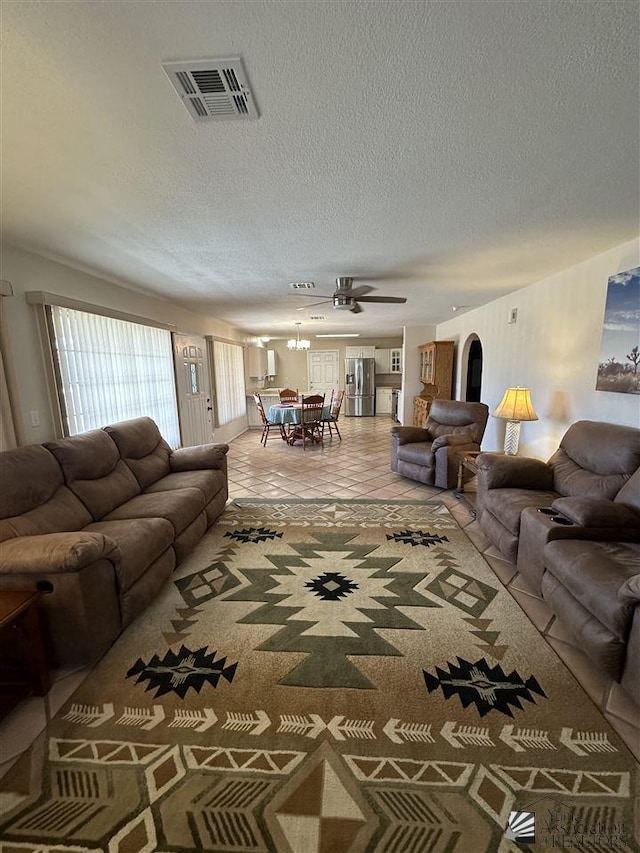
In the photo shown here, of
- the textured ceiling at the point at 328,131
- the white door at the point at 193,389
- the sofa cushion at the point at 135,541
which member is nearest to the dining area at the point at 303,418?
the white door at the point at 193,389

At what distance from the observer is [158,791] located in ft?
4.06

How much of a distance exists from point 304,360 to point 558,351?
745 cm

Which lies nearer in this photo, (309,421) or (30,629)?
(30,629)

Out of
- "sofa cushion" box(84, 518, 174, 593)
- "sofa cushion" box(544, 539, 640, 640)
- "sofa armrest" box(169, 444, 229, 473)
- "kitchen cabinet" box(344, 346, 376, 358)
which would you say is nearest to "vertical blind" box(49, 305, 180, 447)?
"sofa armrest" box(169, 444, 229, 473)

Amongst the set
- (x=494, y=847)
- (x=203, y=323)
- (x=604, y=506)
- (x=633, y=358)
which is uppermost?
(x=203, y=323)

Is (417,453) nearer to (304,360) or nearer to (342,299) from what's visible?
(342,299)

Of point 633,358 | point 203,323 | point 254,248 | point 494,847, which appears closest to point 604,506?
point 633,358

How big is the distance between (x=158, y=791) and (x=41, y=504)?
1.76 meters

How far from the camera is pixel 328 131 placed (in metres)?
1.39

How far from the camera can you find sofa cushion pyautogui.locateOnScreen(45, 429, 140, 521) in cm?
252

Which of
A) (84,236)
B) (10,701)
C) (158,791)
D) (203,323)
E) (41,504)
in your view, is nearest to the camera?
(158,791)

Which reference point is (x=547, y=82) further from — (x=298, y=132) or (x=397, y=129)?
(x=298, y=132)

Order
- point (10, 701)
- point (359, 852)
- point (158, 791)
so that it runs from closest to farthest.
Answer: point (359, 852) → point (158, 791) → point (10, 701)

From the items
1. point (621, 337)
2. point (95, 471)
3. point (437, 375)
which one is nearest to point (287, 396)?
point (437, 375)
